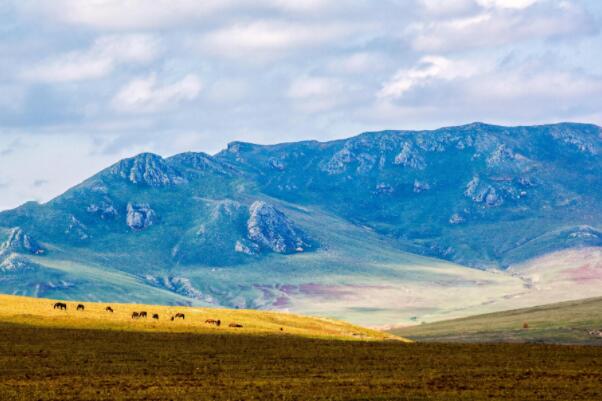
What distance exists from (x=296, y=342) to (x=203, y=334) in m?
10.1

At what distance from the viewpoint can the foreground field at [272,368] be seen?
244 feet

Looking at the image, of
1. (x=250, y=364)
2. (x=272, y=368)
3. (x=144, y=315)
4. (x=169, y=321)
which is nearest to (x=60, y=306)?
(x=144, y=315)

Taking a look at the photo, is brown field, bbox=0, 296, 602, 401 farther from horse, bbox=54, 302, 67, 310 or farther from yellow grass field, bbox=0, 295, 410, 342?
horse, bbox=54, 302, 67, 310

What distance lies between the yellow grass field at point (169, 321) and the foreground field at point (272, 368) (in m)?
5.07

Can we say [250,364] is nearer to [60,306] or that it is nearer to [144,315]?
[144,315]

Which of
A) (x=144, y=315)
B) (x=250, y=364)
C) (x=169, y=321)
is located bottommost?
(x=250, y=364)

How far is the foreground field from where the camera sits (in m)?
74.2

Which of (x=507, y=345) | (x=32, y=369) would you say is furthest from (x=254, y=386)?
(x=507, y=345)

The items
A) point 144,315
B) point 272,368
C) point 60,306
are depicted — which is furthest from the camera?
point 60,306

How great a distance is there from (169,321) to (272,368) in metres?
41.1

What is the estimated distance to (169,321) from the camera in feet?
425

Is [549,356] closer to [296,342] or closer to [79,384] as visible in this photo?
[296,342]

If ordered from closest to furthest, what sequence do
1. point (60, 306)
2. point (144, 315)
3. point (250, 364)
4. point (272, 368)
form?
point (272, 368), point (250, 364), point (144, 315), point (60, 306)

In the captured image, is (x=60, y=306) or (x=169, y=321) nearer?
(x=169, y=321)
